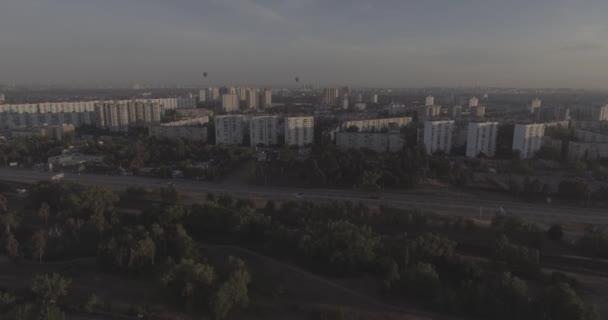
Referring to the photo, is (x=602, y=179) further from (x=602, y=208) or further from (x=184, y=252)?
(x=184, y=252)

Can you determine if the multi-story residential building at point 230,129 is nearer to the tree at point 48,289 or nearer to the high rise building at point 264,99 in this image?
the tree at point 48,289

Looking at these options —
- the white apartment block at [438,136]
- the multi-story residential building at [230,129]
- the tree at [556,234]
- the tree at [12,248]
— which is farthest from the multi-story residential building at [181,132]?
the tree at [556,234]

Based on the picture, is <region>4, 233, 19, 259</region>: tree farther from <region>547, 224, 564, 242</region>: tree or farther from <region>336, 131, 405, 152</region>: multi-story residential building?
<region>336, 131, 405, 152</region>: multi-story residential building

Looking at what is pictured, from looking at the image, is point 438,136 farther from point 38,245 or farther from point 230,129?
point 38,245

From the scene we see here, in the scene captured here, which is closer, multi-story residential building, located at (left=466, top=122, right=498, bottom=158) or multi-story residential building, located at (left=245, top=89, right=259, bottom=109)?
multi-story residential building, located at (left=466, top=122, right=498, bottom=158)

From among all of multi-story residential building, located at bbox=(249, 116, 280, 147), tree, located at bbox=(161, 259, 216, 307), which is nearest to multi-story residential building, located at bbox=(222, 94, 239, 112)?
multi-story residential building, located at bbox=(249, 116, 280, 147)

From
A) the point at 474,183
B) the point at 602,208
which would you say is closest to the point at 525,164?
the point at 474,183
